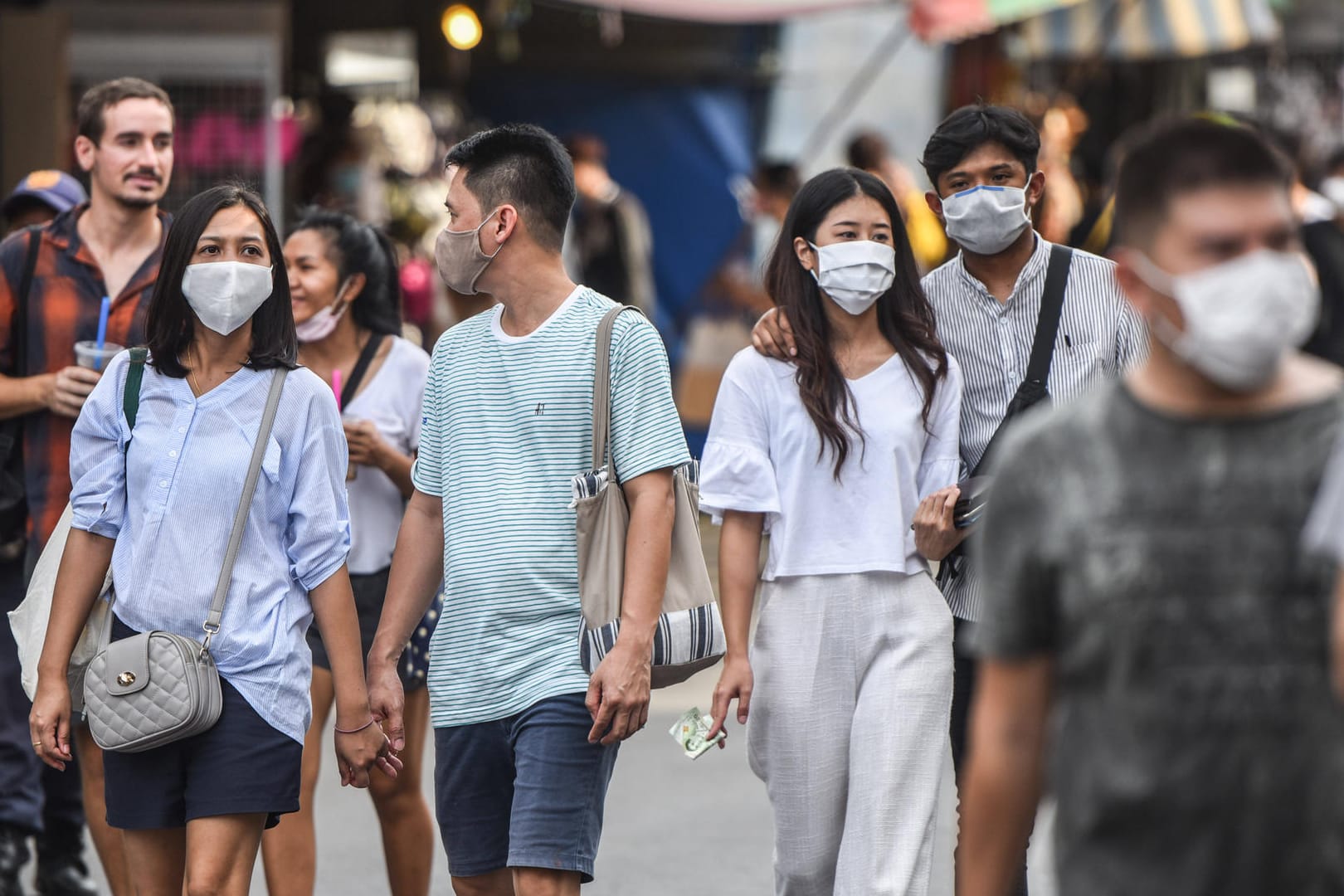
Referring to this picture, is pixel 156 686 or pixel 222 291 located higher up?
pixel 222 291

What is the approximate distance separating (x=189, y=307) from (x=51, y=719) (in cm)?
96

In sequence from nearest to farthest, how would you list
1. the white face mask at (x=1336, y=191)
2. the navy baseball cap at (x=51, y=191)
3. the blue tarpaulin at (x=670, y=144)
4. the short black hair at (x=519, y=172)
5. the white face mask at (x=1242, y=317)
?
the white face mask at (x=1242, y=317) → the short black hair at (x=519, y=172) → the navy baseball cap at (x=51, y=191) → the white face mask at (x=1336, y=191) → the blue tarpaulin at (x=670, y=144)

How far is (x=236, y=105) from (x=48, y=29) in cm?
107

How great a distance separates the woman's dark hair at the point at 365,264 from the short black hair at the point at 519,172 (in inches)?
53.5

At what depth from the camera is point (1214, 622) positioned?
8.08ft

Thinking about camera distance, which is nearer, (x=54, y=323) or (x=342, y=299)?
(x=54, y=323)

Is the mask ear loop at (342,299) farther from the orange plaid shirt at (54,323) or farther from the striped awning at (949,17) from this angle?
the striped awning at (949,17)

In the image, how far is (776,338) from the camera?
458 cm

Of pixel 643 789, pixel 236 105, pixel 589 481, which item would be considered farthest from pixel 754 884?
pixel 236 105

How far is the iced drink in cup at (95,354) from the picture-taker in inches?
212

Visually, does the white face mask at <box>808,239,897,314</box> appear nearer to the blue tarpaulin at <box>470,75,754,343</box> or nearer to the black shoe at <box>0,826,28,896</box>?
the black shoe at <box>0,826,28,896</box>

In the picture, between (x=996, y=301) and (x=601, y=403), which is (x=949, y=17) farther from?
(x=601, y=403)

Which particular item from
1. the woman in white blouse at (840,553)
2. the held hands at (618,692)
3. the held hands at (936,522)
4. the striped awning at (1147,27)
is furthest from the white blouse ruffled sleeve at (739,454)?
the striped awning at (1147,27)

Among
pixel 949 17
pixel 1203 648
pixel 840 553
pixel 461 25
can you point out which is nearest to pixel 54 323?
pixel 840 553
